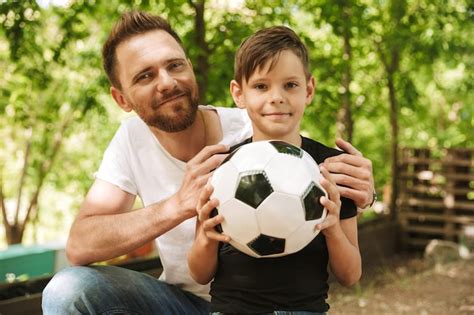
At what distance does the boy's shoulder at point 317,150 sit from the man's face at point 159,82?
1.96 ft

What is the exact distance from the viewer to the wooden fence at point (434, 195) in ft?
29.3

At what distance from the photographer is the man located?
240cm

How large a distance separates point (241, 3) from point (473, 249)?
15.7 feet

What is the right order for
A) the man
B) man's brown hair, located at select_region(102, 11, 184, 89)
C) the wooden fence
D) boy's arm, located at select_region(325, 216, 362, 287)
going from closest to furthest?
1. boy's arm, located at select_region(325, 216, 362, 287)
2. the man
3. man's brown hair, located at select_region(102, 11, 184, 89)
4. the wooden fence

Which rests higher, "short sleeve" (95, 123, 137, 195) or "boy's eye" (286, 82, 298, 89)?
"boy's eye" (286, 82, 298, 89)

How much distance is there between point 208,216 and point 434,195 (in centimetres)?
803

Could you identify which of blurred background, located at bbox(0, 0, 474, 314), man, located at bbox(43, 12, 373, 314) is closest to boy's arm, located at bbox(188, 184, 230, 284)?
man, located at bbox(43, 12, 373, 314)

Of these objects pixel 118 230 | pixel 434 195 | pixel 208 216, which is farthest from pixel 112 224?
pixel 434 195

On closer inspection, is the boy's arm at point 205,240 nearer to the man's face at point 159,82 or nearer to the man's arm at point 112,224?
the man's arm at point 112,224

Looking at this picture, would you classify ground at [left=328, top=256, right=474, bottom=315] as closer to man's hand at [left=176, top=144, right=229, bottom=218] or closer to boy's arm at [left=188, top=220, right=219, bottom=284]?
boy's arm at [left=188, top=220, right=219, bottom=284]

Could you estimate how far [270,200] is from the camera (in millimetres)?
1866

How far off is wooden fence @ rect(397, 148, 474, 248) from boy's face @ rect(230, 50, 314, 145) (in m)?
7.36

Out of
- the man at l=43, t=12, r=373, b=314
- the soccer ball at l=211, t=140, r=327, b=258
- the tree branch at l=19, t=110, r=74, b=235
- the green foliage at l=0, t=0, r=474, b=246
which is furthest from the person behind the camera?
the tree branch at l=19, t=110, r=74, b=235

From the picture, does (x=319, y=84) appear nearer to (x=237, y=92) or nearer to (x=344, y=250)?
(x=237, y=92)
